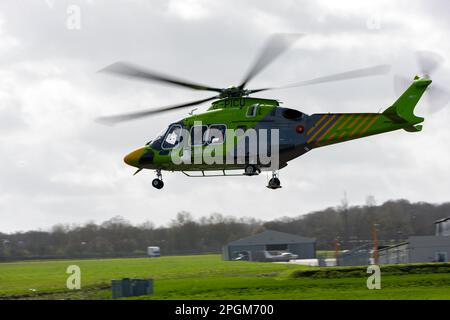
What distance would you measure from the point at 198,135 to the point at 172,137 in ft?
5.95

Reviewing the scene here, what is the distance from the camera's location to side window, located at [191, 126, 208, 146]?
117 feet

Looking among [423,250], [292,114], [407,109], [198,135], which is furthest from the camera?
[423,250]

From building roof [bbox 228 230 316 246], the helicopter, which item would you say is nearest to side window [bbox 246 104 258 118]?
the helicopter

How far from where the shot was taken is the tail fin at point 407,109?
34031 mm

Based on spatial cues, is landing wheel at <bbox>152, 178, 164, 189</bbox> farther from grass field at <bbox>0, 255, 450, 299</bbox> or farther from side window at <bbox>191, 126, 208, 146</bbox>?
grass field at <bbox>0, 255, 450, 299</bbox>

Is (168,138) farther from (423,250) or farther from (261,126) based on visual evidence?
(423,250)

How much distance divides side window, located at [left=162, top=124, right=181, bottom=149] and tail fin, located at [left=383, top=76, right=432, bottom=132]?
9657mm

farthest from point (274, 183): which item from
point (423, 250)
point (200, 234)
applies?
point (200, 234)

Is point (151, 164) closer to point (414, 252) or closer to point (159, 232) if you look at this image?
point (414, 252)

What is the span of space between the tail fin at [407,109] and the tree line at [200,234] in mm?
54081

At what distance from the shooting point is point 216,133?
35438mm
